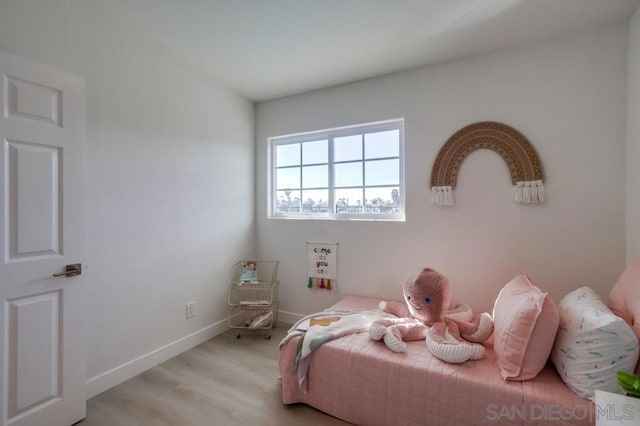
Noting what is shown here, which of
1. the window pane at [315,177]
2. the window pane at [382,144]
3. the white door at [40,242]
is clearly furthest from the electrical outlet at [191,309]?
the window pane at [382,144]

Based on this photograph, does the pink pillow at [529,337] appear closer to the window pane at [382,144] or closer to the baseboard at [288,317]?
the window pane at [382,144]

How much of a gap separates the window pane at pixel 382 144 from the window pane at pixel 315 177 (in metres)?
0.48

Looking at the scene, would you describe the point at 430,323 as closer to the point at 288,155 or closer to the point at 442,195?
the point at 442,195

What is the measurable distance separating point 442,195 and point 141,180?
239 cm

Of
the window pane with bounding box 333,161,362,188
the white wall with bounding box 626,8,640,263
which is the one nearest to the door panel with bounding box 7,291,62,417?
the window pane with bounding box 333,161,362,188

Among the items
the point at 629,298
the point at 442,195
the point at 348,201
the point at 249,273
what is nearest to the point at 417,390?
the point at 629,298

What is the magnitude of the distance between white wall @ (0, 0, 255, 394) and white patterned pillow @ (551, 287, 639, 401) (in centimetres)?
261

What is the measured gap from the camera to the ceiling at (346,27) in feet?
5.74

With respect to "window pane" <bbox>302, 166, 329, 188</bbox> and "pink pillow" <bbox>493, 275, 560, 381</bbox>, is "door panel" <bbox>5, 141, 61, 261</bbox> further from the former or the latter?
"pink pillow" <bbox>493, 275, 560, 381</bbox>

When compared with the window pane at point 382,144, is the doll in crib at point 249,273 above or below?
below

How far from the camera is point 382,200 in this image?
270cm

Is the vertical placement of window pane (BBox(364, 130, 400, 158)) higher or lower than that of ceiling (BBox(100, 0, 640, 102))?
lower

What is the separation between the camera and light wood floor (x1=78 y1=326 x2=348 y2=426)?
5.40ft

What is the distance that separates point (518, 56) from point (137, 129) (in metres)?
2.93
